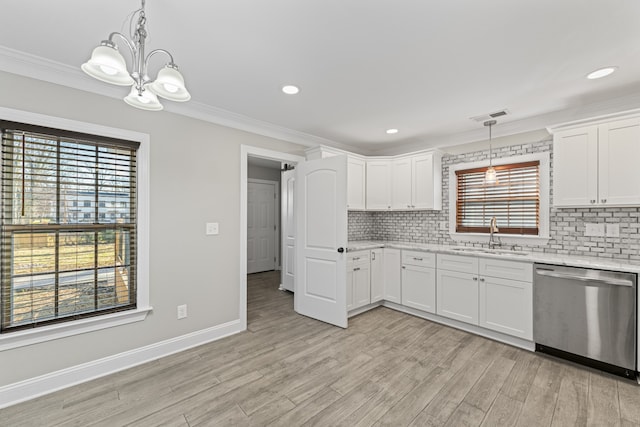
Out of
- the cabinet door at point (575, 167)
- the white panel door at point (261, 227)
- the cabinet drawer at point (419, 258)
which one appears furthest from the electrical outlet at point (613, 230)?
the white panel door at point (261, 227)

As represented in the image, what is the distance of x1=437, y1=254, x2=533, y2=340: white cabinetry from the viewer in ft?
9.50

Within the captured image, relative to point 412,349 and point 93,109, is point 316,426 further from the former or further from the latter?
point 93,109

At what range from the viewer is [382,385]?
2.29m

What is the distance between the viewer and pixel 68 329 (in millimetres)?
2275

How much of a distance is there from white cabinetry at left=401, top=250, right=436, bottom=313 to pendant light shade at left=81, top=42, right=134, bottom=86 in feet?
11.5

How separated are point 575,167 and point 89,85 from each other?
4.52m

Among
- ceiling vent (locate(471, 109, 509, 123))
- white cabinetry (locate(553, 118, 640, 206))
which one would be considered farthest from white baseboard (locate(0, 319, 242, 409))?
white cabinetry (locate(553, 118, 640, 206))

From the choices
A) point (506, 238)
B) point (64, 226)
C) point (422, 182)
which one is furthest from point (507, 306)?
point (64, 226)

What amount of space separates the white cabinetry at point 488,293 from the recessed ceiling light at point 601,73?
174 centimetres

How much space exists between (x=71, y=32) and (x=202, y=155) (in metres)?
1.36

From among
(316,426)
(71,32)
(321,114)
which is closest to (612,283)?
(316,426)

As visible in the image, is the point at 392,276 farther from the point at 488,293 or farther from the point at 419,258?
the point at 488,293

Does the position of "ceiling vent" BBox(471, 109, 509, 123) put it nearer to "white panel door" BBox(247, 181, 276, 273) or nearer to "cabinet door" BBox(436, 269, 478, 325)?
"cabinet door" BBox(436, 269, 478, 325)

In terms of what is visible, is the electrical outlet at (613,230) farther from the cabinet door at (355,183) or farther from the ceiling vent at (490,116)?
the cabinet door at (355,183)
